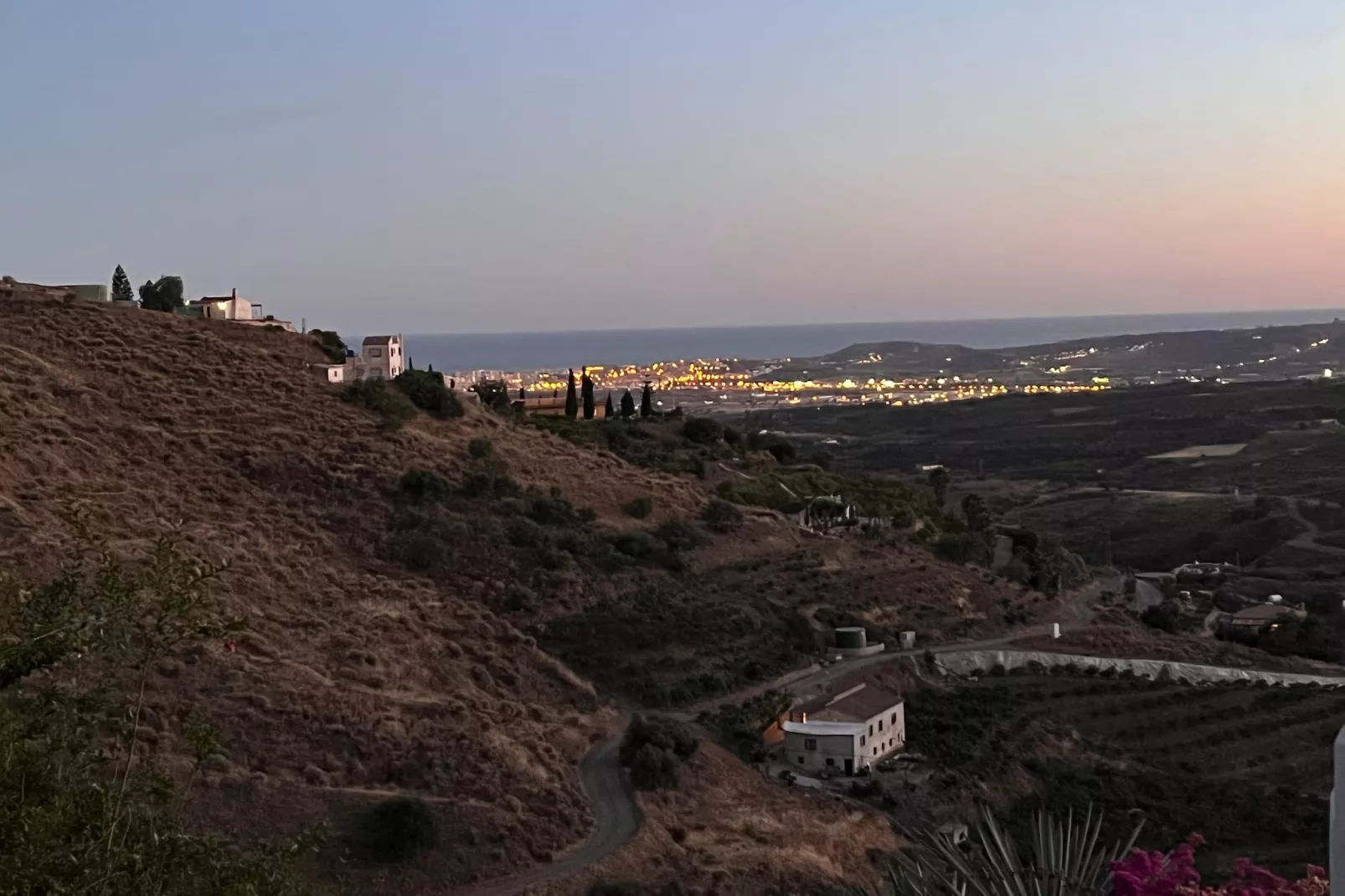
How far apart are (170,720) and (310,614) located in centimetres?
643

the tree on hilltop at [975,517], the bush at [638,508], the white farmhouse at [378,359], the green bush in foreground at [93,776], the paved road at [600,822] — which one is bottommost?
the paved road at [600,822]

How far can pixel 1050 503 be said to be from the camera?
248 feet

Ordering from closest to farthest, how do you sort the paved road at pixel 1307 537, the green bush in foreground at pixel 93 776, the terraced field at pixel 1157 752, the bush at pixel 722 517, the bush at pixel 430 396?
1. the green bush in foreground at pixel 93 776
2. the terraced field at pixel 1157 752
3. the bush at pixel 722 517
4. the bush at pixel 430 396
5. the paved road at pixel 1307 537

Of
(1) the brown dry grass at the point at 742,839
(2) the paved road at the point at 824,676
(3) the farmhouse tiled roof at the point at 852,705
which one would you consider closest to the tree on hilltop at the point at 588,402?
(2) the paved road at the point at 824,676

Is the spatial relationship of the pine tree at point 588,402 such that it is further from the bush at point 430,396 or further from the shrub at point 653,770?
the shrub at point 653,770

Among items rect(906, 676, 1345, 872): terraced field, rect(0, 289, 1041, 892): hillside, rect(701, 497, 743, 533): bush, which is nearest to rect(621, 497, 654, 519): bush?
rect(0, 289, 1041, 892): hillside

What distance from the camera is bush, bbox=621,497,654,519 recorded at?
1431 inches

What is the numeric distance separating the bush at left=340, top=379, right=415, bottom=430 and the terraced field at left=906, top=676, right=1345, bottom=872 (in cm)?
1778

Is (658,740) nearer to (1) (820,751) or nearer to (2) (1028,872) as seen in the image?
(1) (820,751)

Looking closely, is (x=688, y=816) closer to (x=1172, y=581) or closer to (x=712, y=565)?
(x=712, y=565)

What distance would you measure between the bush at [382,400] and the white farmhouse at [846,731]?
16619 mm

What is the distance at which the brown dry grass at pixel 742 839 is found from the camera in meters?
17.5

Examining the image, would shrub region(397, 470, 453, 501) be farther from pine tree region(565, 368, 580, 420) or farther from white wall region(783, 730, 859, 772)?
pine tree region(565, 368, 580, 420)

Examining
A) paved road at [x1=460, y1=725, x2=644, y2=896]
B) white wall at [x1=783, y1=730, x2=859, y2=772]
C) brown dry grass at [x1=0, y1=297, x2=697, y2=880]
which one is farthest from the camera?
white wall at [x1=783, y1=730, x2=859, y2=772]
